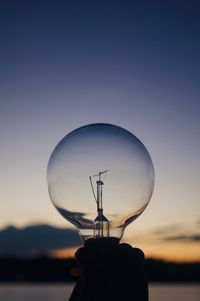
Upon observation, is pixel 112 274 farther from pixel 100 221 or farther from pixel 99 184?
pixel 99 184

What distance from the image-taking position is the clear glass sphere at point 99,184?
3975 millimetres

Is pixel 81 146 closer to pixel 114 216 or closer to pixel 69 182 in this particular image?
pixel 69 182

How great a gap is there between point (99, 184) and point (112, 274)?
29.0 inches

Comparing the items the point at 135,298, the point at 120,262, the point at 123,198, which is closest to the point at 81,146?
the point at 123,198

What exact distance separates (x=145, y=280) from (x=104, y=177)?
865 millimetres

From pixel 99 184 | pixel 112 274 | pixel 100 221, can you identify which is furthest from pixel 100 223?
pixel 112 274

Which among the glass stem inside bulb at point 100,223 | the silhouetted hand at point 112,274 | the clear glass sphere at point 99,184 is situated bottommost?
the silhouetted hand at point 112,274

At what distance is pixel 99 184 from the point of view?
405cm

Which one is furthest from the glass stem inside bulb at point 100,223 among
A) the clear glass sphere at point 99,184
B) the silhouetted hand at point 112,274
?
the silhouetted hand at point 112,274

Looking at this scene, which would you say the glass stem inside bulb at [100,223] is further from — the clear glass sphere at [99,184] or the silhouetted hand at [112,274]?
the silhouetted hand at [112,274]

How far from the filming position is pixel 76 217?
13.2ft

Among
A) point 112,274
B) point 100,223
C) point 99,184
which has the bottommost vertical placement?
point 112,274

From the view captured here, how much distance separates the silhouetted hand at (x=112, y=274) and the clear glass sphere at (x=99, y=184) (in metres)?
0.32

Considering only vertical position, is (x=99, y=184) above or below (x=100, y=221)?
above
